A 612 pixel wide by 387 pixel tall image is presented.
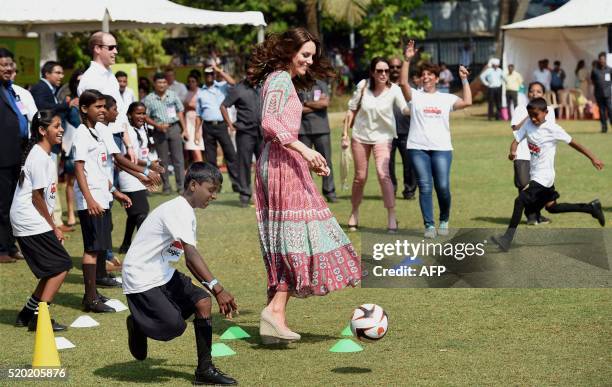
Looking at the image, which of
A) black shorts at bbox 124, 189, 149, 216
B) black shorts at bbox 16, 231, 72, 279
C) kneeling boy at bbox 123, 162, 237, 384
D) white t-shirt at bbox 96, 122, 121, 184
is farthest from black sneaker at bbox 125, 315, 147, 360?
black shorts at bbox 124, 189, 149, 216

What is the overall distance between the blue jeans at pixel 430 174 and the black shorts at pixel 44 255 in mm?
4930

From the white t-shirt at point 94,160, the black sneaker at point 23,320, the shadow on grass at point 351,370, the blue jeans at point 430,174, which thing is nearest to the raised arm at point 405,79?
the blue jeans at point 430,174

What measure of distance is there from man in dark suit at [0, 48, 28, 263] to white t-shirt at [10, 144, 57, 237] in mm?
3546

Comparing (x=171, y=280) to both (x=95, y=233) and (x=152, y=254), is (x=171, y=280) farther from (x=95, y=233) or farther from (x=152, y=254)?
(x=95, y=233)

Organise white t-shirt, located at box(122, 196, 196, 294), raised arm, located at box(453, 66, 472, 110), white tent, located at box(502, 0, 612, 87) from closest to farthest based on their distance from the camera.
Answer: white t-shirt, located at box(122, 196, 196, 294), raised arm, located at box(453, 66, 472, 110), white tent, located at box(502, 0, 612, 87)

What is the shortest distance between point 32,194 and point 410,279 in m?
3.55

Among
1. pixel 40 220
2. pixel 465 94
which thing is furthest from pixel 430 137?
pixel 40 220

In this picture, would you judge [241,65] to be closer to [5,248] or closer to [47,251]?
[5,248]

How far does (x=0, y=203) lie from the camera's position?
11.9 meters

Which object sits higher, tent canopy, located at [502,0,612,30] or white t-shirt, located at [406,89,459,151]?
tent canopy, located at [502,0,612,30]

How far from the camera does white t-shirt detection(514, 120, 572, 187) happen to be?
11609 mm

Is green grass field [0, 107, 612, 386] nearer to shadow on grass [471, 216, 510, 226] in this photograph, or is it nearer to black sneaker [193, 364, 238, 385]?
black sneaker [193, 364, 238, 385]

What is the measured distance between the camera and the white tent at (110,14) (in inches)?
601

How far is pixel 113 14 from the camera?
15.7 m
